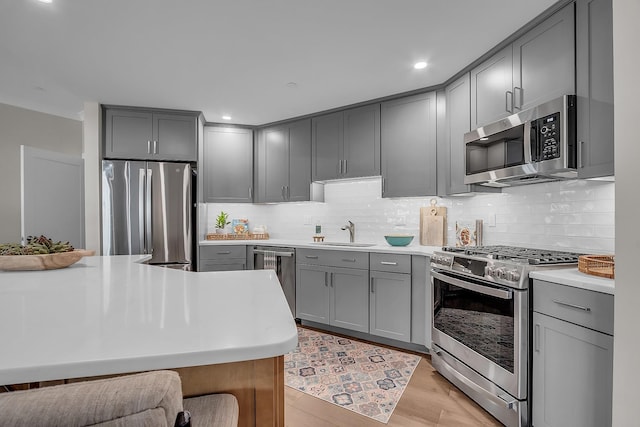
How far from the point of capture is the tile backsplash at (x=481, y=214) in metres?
2.04

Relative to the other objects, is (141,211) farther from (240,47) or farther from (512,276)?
(512,276)

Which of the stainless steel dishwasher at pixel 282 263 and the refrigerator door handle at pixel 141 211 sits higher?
the refrigerator door handle at pixel 141 211

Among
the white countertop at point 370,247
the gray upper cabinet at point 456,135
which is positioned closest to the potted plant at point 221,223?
the white countertop at point 370,247

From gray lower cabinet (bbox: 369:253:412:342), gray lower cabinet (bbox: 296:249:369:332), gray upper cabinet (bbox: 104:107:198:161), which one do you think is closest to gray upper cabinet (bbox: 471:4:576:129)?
gray lower cabinet (bbox: 369:253:412:342)

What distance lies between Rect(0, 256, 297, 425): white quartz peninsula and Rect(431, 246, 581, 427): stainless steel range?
133cm

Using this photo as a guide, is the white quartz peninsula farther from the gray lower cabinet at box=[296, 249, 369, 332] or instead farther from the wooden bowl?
the gray lower cabinet at box=[296, 249, 369, 332]

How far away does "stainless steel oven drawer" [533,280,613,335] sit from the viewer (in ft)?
4.45

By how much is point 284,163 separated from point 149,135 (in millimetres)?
1529

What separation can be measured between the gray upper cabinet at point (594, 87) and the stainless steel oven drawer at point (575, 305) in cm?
64

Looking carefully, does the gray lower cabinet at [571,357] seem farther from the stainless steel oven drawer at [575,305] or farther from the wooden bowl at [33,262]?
the wooden bowl at [33,262]

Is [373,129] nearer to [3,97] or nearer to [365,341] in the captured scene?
[365,341]

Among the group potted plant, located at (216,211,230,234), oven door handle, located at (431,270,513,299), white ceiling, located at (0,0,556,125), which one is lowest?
oven door handle, located at (431,270,513,299)

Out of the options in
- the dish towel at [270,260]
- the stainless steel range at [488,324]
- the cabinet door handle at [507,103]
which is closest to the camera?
the stainless steel range at [488,324]

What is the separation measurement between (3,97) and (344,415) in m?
4.46
